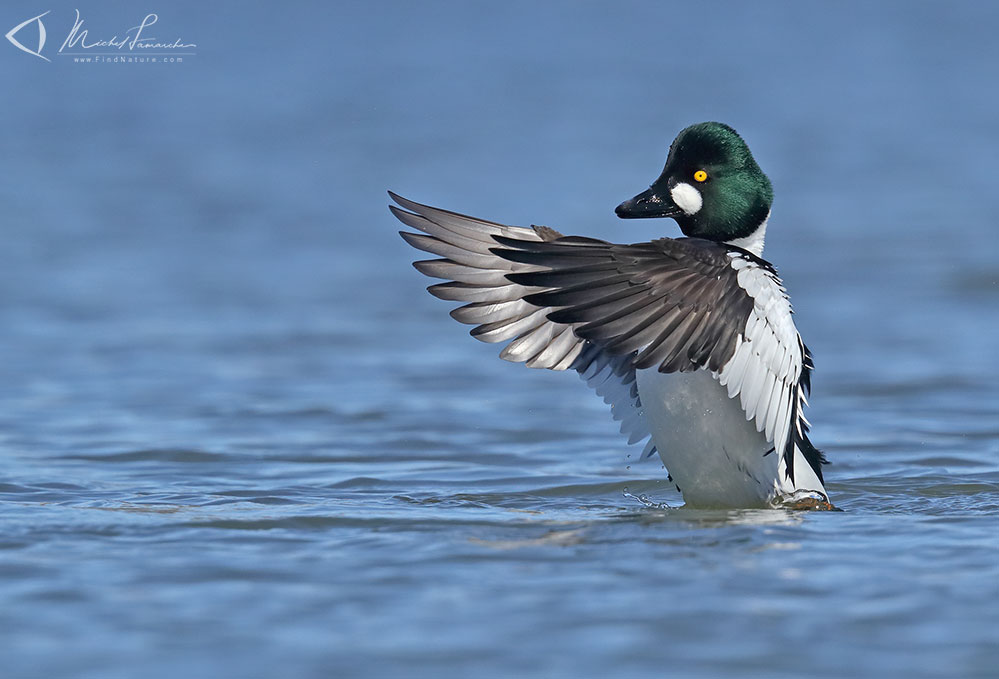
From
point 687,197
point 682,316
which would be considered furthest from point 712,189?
point 682,316

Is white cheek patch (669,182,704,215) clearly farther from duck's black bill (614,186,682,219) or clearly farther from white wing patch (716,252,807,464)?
white wing patch (716,252,807,464)

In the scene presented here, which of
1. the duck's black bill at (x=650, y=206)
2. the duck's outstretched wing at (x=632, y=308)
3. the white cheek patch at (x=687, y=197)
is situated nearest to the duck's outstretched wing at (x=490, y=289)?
the duck's outstretched wing at (x=632, y=308)

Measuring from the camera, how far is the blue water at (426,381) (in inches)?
192

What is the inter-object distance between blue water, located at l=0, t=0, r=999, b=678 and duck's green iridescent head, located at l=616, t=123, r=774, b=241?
1366 millimetres

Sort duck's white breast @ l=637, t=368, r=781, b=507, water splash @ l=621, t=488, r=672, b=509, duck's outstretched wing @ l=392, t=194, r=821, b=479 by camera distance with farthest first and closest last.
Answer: water splash @ l=621, t=488, r=672, b=509, duck's white breast @ l=637, t=368, r=781, b=507, duck's outstretched wing @ l=392, t=194, r=821, b=479

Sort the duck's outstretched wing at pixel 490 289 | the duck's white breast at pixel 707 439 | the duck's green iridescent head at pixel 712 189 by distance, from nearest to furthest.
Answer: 1. the duck's white breast at pixel 707 439
2. the duck's outstretched wing at pixel 490 289
3. the duck's green iridescent head at pixel 712 189

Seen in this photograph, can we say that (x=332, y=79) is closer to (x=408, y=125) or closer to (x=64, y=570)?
(x=408, y=125)

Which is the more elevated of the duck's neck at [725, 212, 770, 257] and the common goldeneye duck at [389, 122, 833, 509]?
the duck's neck at [725, 212, 770, 257]

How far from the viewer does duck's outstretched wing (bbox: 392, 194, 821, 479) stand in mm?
5785

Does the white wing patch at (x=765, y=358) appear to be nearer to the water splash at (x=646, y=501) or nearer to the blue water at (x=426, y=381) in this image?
the blue water at (x=426, y=381)

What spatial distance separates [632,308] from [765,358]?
797 mm

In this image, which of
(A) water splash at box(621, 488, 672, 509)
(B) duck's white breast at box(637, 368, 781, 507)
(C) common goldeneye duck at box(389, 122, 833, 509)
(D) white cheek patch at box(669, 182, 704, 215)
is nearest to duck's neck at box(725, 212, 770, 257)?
(C) common goldeneye duck at box(389, 122, 833, 509)

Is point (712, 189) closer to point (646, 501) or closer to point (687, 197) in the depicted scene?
point (687, 197)

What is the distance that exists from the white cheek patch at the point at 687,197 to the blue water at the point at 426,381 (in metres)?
Result: 1.42
